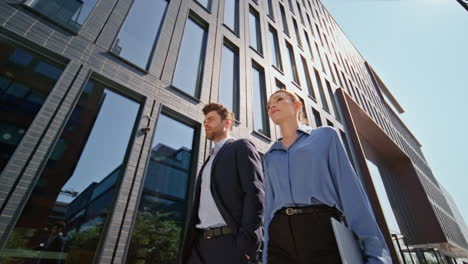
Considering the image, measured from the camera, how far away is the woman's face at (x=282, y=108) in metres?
2.04

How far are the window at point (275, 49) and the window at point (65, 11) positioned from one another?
25.3 feet

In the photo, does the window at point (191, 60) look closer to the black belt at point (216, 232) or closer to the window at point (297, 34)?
the black belt at point (216, 232)

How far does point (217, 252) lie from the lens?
182 centimetres

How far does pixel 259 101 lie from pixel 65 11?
608 cm

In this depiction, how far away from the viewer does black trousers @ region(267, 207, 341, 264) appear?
1195mm

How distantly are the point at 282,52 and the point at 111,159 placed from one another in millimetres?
9906

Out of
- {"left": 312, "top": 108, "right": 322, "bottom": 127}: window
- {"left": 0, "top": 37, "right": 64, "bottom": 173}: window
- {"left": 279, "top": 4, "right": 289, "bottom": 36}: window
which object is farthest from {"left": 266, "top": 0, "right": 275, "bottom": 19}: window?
{"left": 0, "top": 37, "right": 64, "bottom": 173}: window

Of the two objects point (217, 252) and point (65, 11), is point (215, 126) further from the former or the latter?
point (65, 11)

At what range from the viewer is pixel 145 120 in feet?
15.6

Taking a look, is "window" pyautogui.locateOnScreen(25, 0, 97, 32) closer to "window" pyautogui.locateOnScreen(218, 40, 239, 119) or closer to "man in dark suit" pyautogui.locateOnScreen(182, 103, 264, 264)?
"window" pyautogui.locateOnScreen(218, 40, 239, 119)

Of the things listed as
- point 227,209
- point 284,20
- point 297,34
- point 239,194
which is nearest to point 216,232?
point 227,209

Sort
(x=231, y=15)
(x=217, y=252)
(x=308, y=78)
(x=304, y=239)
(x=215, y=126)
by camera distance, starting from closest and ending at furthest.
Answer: (x=304, y=239), (x=217, y=252), (x=215, y=126), (x=231, y=15), (x=308, y=78)

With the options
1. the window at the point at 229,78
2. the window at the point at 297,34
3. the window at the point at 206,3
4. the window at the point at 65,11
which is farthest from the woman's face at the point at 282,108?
the window at the point at 297,34

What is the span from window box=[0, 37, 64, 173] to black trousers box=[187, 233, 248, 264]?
2944mm
